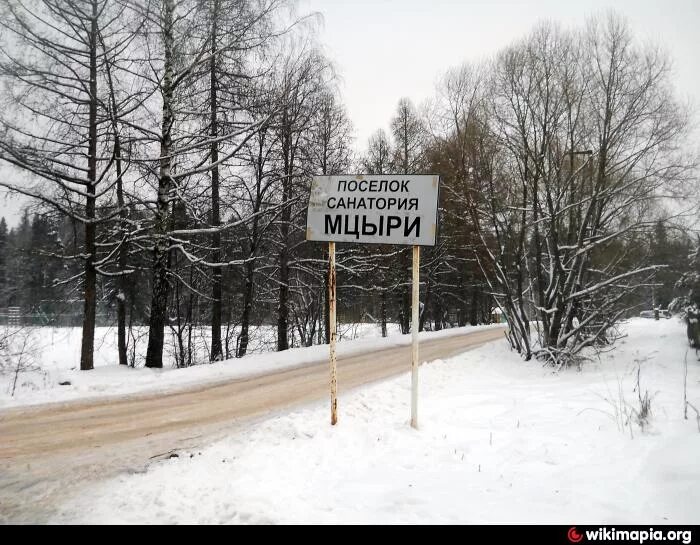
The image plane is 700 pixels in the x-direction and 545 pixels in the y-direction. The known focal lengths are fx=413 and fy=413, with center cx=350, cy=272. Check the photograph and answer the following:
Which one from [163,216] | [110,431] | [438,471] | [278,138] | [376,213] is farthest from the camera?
[278,138]

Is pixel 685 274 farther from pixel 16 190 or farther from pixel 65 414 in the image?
pixel 16 190

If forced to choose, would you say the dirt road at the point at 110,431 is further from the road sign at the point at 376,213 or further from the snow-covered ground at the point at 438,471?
the road sign at the point at 376,213

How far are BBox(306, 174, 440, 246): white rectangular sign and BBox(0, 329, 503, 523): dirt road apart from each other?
9.20 feet

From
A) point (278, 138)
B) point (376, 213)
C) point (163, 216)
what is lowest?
point (376, 213)

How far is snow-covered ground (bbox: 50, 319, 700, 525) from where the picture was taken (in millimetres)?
3248

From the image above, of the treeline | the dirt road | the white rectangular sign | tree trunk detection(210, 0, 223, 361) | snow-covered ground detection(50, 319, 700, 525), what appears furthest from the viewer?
tree trunk detection(210, 0, 223, 361)

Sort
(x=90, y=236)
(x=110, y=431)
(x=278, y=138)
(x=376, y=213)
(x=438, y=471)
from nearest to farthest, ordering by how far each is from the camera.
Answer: (x=438, y=471), (x=110, y=431), (x=376, y=213), (x=90, y=236), (x=278, y=138)

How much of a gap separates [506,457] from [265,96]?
415 inches

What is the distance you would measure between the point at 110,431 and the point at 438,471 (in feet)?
13.8

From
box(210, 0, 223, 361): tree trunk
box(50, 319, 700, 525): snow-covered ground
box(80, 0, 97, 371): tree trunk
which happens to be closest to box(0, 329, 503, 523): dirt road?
box(50, 319, 700, 525): snow-covered ground

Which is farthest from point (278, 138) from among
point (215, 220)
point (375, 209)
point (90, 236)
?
point (375, 209)

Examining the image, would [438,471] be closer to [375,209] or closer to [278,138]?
[375,209]

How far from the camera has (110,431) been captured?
541 centimetres

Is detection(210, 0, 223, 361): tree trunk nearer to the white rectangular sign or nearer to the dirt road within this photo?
the dirt road
